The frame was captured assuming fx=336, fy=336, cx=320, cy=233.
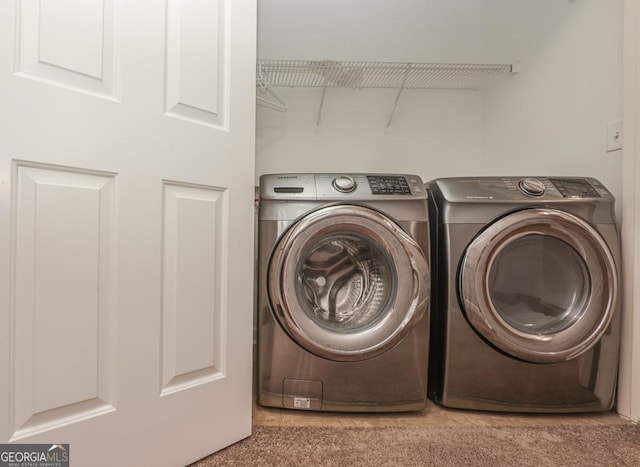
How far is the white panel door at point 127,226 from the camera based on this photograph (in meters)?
0.67

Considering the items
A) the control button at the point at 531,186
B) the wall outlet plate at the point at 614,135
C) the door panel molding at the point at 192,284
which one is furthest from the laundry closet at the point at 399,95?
the door panel molding at the point at 192,284

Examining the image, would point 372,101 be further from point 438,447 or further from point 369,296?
point 438,447

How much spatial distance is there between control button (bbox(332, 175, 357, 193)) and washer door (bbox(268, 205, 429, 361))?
0.24 feet

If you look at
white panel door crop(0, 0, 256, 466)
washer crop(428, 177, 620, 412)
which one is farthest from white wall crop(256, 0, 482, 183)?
white panel door crop(0, 0, 256, 466)

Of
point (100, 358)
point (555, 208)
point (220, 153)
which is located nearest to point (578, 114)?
point (555, 208)

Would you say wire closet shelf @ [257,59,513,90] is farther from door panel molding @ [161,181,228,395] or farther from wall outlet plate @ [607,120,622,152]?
door panel molding @ [161,181,228,395]

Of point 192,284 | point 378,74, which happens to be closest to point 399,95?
point 378,74

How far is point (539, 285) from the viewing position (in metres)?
1.25

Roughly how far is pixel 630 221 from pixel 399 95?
1218 mm

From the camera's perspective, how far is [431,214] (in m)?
1.30

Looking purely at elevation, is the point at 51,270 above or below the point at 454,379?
above

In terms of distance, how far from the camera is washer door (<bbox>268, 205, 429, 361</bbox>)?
1.13 meters

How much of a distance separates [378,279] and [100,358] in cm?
89

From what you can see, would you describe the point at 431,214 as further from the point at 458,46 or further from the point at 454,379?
the point at 458,46
